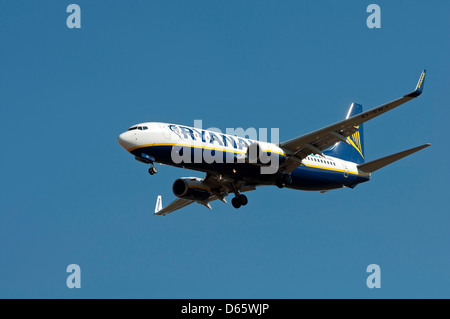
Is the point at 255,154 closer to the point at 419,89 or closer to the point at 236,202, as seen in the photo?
the point at 236,202

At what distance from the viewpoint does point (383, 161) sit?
50.6 metres

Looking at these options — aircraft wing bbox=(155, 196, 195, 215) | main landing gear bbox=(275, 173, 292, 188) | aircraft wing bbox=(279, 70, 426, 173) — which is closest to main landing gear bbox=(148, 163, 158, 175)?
aircraft wing bbox=(279, 70, 426, 173)

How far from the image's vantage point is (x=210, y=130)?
45.9 meters

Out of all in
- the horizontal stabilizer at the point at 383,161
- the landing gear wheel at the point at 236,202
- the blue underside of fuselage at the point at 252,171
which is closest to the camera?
the blue underside of fuselage at the point at 252,171

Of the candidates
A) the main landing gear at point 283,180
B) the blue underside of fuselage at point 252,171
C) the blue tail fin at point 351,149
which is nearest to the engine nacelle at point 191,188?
the blue underside of fuselage at point 252,171

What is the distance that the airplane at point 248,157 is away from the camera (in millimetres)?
43125

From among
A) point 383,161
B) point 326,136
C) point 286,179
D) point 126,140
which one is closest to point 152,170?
point 126,140

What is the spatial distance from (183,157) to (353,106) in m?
23.6

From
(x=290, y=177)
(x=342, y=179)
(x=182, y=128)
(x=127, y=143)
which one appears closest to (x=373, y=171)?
(x=342, y=179)

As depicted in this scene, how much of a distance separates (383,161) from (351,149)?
5822 mm

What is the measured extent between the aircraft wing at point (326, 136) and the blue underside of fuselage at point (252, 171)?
3.59 feet

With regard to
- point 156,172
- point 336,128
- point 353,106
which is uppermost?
point 353,106

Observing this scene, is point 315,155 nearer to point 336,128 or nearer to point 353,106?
point 336,128

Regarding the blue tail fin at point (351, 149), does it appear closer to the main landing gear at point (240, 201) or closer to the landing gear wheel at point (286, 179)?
the landing gear wheel at point (286, 179)
